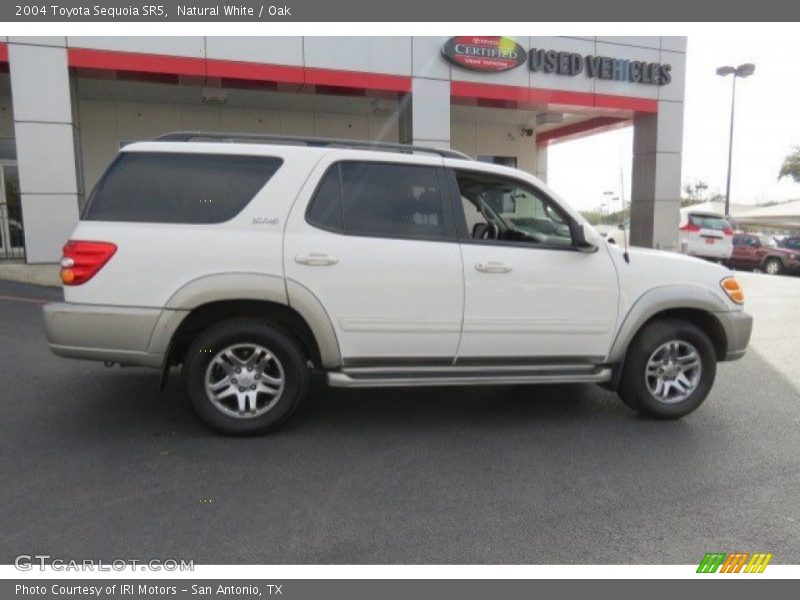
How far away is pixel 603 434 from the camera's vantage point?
4523 mm

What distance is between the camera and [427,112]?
1255 centimetres

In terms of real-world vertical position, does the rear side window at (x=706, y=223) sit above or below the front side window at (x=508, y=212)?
below

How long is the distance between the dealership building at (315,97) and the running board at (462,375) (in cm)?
841

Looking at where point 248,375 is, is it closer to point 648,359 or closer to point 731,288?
point 648,359

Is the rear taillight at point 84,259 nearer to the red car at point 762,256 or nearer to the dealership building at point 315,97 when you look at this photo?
the dealership building at point 315,97

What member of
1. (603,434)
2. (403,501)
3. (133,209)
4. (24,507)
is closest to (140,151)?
(133,209)

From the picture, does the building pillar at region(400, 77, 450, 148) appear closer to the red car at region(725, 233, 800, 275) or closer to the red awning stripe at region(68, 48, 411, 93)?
the red awning stripe at region(68, 48, 411, 93)

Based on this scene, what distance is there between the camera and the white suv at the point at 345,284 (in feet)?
13.0

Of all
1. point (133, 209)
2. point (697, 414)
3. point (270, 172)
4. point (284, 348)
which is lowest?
point (697, 414)

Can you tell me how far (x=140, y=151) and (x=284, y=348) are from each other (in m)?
1.65

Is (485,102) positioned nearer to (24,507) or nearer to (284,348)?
(284,348)

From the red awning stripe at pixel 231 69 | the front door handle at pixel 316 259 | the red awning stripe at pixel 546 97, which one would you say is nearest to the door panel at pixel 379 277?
the front door handle at pixel 316 259

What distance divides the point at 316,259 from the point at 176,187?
105 centimetres

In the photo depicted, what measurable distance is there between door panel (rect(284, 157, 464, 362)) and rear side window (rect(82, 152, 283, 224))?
1.33 feet
